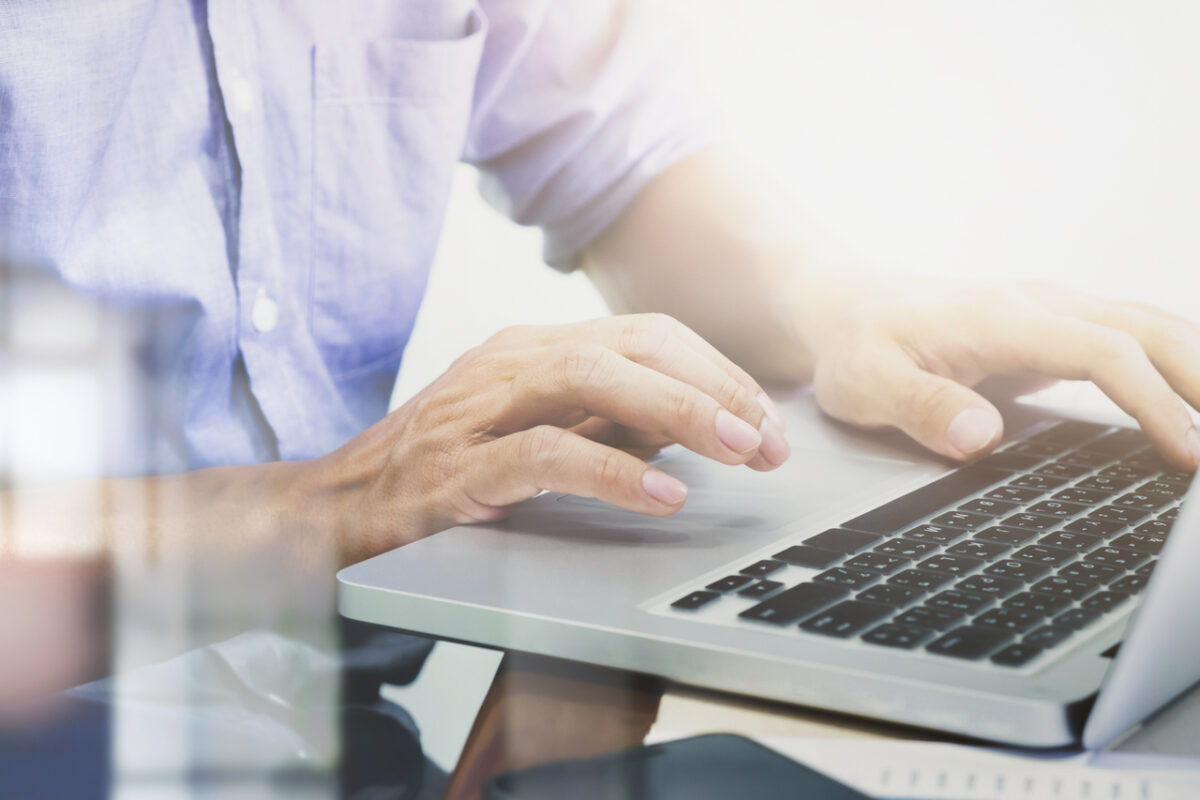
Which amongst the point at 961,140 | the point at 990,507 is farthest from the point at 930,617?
the point at 961,140

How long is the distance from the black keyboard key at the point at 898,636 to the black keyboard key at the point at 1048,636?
2 cm

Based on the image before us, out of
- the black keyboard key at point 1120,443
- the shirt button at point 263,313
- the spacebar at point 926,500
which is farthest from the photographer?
the shirt button at point 263,313

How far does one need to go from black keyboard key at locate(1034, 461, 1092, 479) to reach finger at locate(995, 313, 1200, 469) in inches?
1.4

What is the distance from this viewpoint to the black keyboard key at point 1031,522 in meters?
Answer: 0.31

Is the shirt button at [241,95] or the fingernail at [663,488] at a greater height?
the shirt button at [241,95]

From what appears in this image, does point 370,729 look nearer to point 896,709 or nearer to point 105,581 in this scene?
point 105,581

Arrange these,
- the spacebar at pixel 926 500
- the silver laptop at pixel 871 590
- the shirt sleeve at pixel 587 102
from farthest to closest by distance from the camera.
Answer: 1. the shirt sleeve at pixel 587 102
2. the spacebar at pixel 926 500
3. the silver laptop at pixel 871 590

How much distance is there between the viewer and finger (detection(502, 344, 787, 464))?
1.09 ft

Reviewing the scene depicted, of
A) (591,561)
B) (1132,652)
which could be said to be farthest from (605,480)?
(1132,652)

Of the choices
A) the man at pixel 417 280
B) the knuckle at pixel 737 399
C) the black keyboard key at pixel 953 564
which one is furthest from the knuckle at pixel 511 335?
the black keyboard key at pixel 953 564

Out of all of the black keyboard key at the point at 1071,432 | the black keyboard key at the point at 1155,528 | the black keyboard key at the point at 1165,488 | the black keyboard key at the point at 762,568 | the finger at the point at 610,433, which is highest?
the black keyboard key at the point at 762,568

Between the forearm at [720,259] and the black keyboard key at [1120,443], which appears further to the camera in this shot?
the forearm at [720,259]

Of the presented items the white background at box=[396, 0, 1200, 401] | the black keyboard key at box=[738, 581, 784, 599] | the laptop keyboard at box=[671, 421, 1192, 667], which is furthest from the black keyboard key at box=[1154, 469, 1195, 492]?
the white background at box=[396, 0, 1200, 401]

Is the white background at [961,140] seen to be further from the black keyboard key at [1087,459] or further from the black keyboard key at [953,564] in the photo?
the black keyboard key at [953,564]
